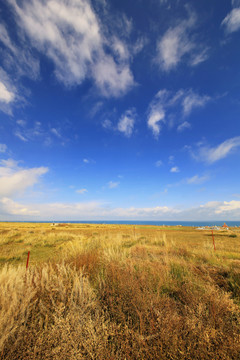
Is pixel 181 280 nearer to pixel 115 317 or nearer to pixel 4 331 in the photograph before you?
pixel 115 317

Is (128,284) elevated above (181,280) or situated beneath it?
elevated above

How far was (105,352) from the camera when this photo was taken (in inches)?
79.1

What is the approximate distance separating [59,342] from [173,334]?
5.30 feet

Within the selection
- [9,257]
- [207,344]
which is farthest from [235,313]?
[9,257]

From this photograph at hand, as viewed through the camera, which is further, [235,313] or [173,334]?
[235,313]

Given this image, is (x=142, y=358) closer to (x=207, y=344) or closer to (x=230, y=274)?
(x=207, y=344)

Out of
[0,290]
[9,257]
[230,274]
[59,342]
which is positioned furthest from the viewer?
[9,257]

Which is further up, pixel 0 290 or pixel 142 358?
pixel 0 290

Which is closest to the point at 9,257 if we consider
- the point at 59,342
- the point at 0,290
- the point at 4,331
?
the point at 0,290

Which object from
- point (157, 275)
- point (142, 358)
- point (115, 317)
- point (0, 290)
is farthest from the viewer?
point (157, 275)

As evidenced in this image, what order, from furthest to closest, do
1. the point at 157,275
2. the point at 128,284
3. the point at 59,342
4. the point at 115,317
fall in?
the point at 157,275 < the point at 128,284 < the point at 115,317 < the point at 59,342

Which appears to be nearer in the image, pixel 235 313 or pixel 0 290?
pixel 235 313

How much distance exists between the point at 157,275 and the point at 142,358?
3.05 meters

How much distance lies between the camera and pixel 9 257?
919 centimetres
